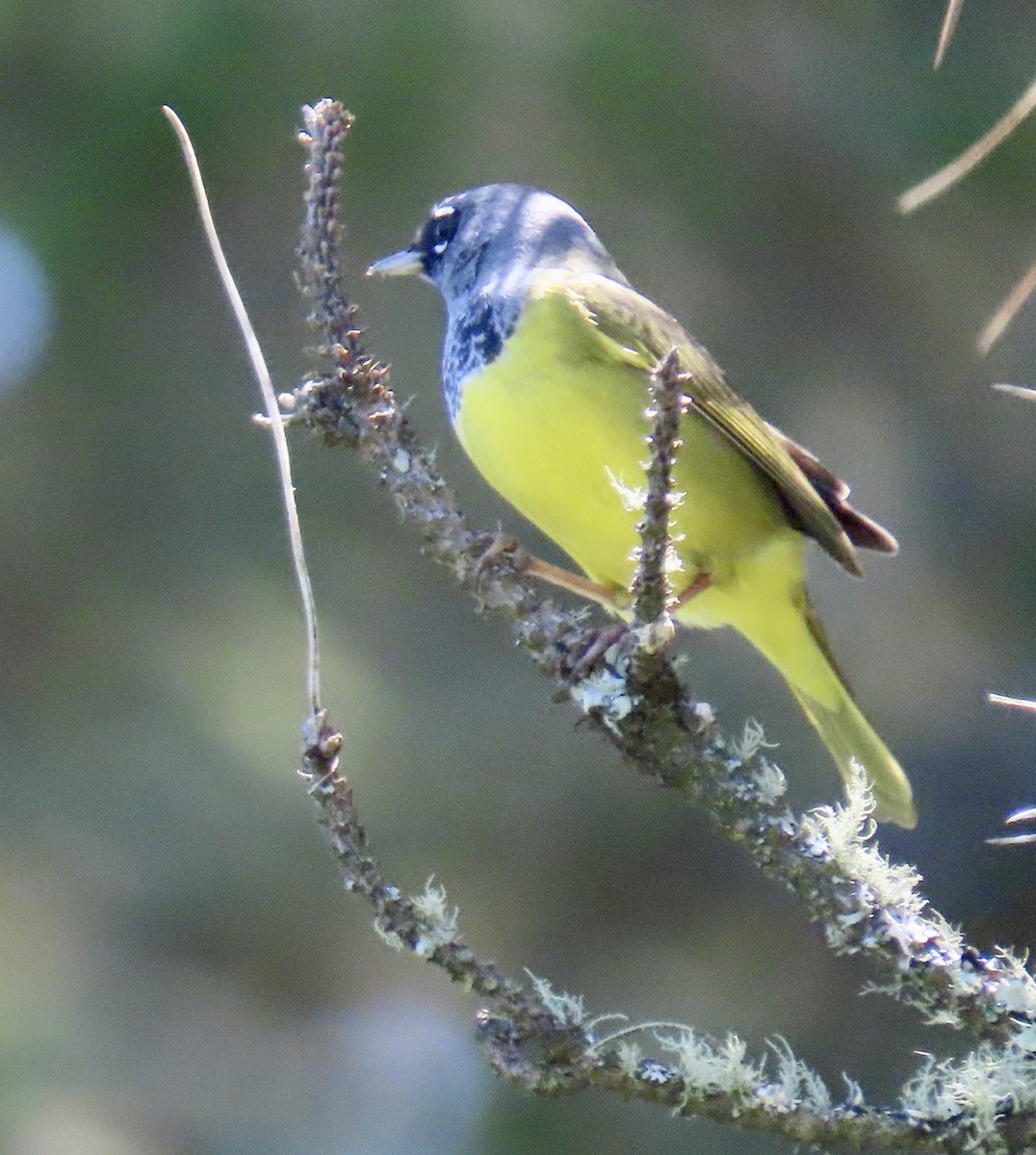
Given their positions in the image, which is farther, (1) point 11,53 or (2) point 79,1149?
(1) point 11,53

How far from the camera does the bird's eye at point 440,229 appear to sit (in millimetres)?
2988

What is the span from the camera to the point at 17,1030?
3.44 meters

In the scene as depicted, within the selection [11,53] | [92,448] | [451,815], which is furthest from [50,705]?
[11,53]

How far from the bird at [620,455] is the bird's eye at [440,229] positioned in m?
0.05

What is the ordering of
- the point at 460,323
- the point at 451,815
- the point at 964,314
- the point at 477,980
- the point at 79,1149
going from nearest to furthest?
the point at 477,980 < the point at 460,323 < the point at 79,1149 < the point at 451,815 < the point at 964,314

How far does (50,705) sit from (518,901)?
115 cm

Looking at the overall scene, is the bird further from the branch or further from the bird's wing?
the branch

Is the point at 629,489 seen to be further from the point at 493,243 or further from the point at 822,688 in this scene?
the point at 493,243

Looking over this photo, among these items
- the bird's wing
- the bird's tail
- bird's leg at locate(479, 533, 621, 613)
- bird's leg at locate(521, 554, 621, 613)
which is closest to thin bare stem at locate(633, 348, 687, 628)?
bird's leg at locate(479, 533, 621, 613)

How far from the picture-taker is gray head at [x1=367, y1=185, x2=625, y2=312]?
2814 millimetres

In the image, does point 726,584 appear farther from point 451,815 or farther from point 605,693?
point 451,815

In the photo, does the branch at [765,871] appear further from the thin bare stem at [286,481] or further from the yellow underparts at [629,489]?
the yellow underparts at [629,489]

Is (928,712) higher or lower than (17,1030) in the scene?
higher

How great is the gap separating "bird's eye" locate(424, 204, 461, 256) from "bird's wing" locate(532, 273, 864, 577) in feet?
1.36
